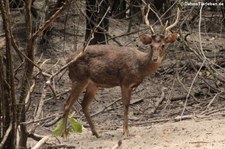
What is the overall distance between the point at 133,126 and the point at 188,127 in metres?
1.50

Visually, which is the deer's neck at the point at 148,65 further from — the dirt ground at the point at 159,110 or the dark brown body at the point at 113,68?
the dirt ground at the point at 159,110

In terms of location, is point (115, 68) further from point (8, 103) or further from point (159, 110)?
point (8, 103)

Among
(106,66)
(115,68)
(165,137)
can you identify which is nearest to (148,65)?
(115,68)

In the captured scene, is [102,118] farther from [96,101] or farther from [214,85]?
[214,85]

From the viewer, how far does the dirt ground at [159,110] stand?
793cm

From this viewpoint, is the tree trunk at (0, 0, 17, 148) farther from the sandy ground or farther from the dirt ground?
the sandy ground

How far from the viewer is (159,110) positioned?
11227 mm

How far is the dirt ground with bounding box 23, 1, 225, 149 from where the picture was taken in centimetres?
793

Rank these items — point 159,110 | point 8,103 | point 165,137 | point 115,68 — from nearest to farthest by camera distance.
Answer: point 8,103, point 165,137, point 115,68, point 159,110

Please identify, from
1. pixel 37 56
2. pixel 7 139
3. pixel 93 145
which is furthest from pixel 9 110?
pixel 37 56

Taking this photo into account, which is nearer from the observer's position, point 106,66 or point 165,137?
point 165,137

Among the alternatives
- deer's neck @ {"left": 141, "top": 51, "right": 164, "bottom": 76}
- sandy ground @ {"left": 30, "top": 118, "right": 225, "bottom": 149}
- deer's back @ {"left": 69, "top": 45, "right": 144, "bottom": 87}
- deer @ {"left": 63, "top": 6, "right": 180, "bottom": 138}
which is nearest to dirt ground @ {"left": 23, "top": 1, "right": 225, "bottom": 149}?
sandy ground @ {"left": 30, "top": 118, "right": 225, "bottom": 149}

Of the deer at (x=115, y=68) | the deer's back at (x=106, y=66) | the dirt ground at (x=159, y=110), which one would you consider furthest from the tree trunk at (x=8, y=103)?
the deer's back at (x=106, y=66)

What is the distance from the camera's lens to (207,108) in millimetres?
10352
